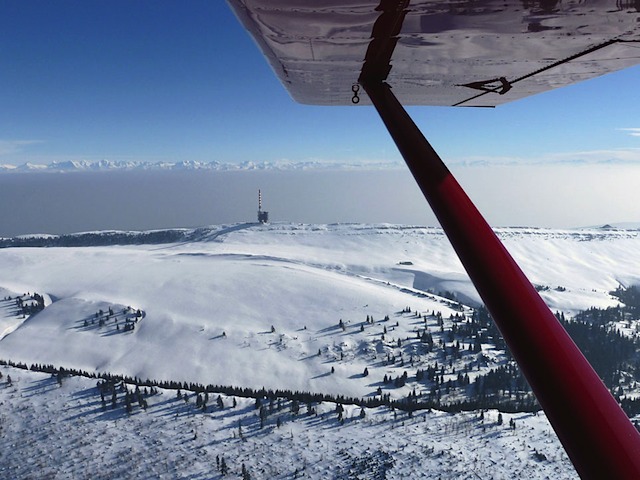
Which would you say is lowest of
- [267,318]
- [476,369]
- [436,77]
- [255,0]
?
→ [476,369]

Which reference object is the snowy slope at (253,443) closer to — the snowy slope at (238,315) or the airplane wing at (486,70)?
the snowy slope at (238,315)

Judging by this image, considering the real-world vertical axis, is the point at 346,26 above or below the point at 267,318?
above

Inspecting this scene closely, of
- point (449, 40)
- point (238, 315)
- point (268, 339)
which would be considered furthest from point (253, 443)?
point (449, 40)

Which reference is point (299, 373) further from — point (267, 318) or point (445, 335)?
point (445, 335)

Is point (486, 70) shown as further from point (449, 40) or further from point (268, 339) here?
point (268, 339)

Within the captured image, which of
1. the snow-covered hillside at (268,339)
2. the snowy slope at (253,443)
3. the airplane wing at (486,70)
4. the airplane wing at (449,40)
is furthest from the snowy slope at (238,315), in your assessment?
the airplane wing at (486,70)

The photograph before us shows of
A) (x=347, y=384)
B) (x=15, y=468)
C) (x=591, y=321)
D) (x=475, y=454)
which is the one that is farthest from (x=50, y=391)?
(x=591, y=321)
